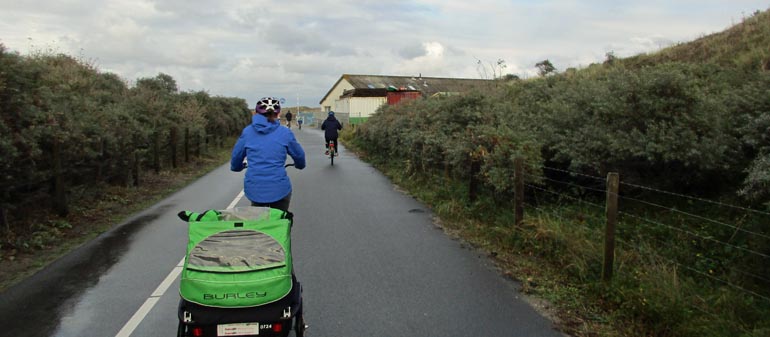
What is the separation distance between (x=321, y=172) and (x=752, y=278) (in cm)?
1362

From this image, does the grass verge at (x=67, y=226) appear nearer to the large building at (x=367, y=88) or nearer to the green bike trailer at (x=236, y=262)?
the green bike trailer at (x=236, y=262)

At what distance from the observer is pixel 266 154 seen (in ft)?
17.1

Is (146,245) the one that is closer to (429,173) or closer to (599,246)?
(599,246)

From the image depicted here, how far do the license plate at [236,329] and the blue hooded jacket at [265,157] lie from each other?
1.68 m

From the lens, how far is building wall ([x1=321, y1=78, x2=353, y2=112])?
77637 millimetres

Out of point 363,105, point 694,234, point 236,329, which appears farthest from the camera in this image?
point 363,105

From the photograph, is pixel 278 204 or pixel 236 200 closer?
pixel 278 204

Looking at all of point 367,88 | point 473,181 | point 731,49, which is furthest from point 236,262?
point 367,88

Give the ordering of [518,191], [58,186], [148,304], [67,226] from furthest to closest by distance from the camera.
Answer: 1. [58,186]
2. [67,226]
3. [518,191]
4. [148,304]

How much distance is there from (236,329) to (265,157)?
1934mm

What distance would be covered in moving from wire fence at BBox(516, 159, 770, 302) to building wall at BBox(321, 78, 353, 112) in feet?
222

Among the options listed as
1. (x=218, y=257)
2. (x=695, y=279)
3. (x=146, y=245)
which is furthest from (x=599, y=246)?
(x=146, y=245)

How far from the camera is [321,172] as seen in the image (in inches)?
690

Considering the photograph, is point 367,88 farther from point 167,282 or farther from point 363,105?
point 167,282
